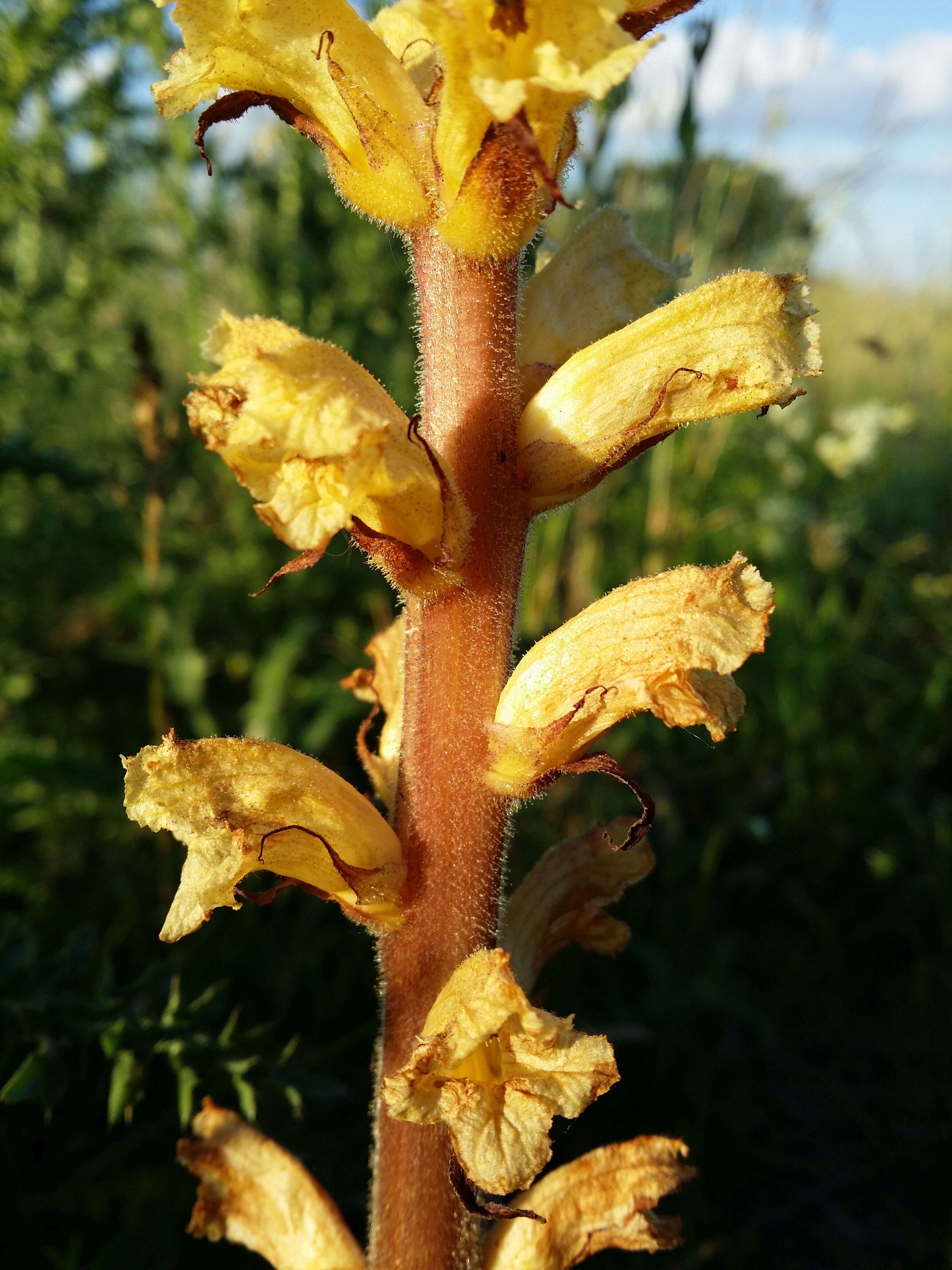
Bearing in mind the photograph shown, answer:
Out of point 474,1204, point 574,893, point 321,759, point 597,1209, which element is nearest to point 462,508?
point 574,893

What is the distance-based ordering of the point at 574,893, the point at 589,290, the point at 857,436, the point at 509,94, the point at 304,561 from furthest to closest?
1. the point at 857,436
2. the point at 574,893
3. the point at 589,290
4. the point at 304,561
5. the point at 509,94

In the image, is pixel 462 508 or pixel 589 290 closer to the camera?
pixel 462 508

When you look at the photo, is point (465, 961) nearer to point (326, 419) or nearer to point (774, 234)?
point (326, 419)

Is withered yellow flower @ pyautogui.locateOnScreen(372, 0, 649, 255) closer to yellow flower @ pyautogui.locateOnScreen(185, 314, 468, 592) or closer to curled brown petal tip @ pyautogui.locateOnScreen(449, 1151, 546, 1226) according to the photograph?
yellow flower @ pyautogui.locateOnScreen(185, 314, 468, 592)

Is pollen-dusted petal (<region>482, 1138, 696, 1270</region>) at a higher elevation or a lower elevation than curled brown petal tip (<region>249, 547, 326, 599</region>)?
lower

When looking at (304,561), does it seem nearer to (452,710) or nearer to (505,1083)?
(452,710)

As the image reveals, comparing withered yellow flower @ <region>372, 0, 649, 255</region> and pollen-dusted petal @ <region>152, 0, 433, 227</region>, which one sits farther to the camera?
pollen-dusted petal @ <region>152, 0, 433, 227</region>

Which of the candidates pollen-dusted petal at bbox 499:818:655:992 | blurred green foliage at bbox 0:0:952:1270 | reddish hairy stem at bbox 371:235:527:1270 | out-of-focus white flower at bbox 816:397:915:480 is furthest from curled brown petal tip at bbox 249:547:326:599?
out-of-focus white flower at bbox 816:397:915:480

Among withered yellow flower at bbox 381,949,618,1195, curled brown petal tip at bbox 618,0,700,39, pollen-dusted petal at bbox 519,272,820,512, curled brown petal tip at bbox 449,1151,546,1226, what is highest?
curled brown petal tip at bbox 618,0,700,39
